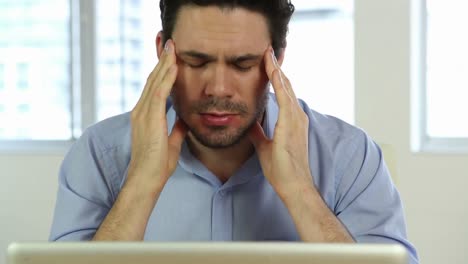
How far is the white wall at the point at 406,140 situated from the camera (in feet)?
9.01

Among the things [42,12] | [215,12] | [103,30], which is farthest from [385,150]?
[42,12]

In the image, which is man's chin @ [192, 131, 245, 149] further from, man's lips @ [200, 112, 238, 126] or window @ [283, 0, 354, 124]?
window @ [283, 0, 354, 124]

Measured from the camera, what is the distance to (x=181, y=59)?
1385mm

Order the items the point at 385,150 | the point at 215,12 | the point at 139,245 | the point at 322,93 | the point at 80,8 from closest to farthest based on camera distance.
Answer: the point at 139,245 < the point at 215,12 < the point at 385,150 < the point at 322,93 < the point at 80,8

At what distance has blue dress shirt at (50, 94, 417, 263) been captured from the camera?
1.37 m

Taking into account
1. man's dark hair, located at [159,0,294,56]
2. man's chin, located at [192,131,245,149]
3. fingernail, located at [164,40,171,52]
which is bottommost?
man's chin, located at [192,131,245,149]

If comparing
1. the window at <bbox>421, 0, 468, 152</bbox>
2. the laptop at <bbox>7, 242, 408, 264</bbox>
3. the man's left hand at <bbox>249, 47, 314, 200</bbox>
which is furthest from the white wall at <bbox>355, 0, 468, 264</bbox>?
the laptop at <bbox>7, 242, 408, 264</bbox>

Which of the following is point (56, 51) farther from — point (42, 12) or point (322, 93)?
point (322, 93)

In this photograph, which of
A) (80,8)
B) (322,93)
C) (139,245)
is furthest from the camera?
(80,8)

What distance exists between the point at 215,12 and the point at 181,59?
13 cm

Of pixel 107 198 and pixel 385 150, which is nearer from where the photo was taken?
pixel 107 198

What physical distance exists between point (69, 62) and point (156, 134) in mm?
2236

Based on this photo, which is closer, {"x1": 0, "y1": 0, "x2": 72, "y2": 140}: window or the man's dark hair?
the man's dark hair

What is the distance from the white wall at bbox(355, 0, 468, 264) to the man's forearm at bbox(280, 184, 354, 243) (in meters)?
1.62
